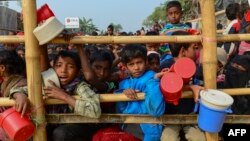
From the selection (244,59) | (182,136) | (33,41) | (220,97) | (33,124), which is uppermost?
(33,41)

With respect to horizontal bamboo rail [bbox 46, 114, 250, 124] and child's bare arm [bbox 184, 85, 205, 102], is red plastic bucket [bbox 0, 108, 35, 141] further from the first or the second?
child's bare arm [bbox 184, 85, 205, 102]

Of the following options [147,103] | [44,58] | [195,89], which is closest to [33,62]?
[44,58]

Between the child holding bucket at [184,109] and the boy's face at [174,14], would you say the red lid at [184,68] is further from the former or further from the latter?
the boy's face at [174,14]

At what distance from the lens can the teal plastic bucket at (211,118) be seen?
2.39 meters

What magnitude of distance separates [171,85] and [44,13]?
3.44 feet

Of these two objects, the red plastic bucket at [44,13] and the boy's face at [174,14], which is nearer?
the red plastic bucket at [44,13]

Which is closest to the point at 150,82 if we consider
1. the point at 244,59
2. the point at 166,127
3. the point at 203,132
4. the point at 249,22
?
the point at 166,127

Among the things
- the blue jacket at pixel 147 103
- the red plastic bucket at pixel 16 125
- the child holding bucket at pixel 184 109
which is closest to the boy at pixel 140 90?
the blue jacket at pixel 147 103

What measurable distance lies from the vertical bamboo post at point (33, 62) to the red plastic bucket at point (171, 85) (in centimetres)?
86

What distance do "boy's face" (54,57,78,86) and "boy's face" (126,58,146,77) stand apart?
1.46ft

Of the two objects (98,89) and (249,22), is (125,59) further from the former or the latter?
(249,22)

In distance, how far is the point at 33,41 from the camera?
257 centimetres

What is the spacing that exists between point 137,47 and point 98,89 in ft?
1.50

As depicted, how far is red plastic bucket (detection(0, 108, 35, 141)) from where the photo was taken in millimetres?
2412
